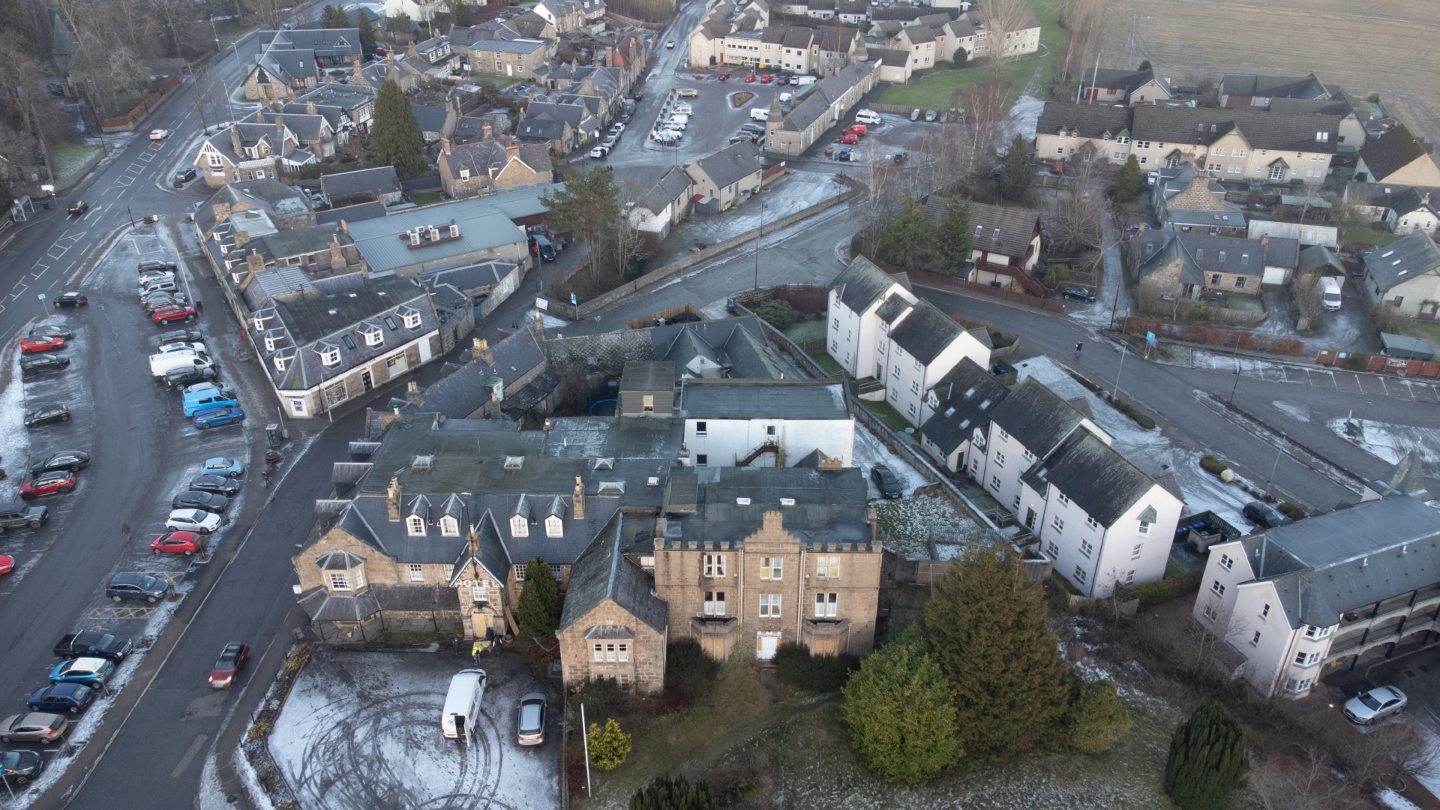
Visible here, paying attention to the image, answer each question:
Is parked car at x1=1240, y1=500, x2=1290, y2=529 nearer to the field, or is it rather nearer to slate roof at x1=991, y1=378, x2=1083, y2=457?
slate roof at x1=991, y1=378, x2=1083, y2=457

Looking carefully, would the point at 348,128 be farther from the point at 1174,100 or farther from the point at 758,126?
the point at 1174,100

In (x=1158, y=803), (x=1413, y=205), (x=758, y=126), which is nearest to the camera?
(x=1158, y=803)

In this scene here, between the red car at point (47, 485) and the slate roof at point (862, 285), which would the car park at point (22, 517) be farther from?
the slate roof at point (862, 285)

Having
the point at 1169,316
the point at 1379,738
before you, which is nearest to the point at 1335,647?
the point at 1379,738

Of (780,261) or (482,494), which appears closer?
(482,494)

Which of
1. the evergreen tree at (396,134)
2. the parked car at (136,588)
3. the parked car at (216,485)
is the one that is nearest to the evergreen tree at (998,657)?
the parked car at (136,588)

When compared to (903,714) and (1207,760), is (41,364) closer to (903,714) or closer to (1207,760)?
(903,714)

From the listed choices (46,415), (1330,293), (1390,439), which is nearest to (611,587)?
(46,415)
